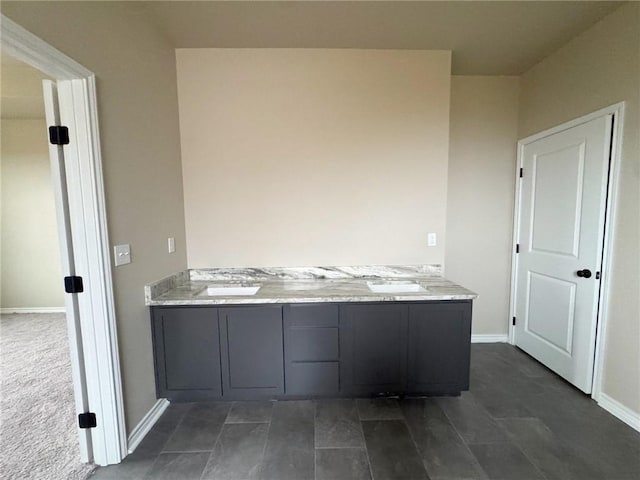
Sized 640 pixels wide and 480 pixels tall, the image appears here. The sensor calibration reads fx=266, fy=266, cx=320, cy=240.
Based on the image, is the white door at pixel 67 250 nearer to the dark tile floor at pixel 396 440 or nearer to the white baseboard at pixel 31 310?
the dark tile floor at pixel 396 440

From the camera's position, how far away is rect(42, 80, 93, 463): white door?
54.9 inches

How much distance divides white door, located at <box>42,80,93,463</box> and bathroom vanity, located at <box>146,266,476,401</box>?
1.55 ft

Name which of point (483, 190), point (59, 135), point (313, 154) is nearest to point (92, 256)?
point (59, 135)

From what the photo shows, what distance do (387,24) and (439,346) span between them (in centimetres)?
250

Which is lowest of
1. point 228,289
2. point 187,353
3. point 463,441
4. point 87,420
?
point 463,441

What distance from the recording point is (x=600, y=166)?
204 centimetres

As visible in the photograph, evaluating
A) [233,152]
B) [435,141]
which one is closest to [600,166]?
[435,141]

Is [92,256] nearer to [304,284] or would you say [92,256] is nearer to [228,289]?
[228,289]

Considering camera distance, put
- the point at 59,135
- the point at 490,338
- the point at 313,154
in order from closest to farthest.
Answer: the point at 59,135 < the point at 313,154 < the point at 490,338

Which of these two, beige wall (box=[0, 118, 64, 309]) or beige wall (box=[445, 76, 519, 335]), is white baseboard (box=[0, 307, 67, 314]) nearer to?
beige wall (box=[0, 118, 64, 309])

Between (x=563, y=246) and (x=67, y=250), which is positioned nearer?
(x=67, y=250)

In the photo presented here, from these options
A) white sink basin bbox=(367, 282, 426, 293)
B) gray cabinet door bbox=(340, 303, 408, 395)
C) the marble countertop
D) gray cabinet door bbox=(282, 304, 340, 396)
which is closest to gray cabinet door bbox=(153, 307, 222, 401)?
the marble countertop

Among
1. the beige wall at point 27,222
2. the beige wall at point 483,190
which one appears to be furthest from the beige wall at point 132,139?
the beige wall at point 27,222

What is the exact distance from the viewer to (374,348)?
2.04 meters
